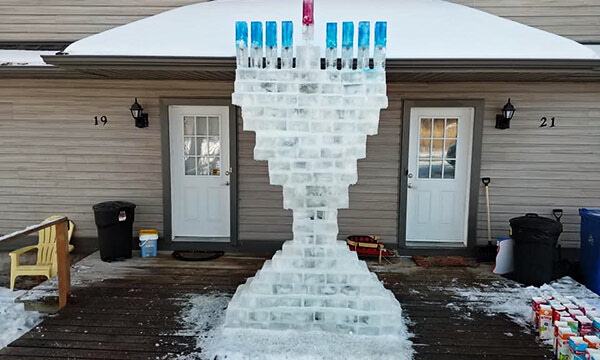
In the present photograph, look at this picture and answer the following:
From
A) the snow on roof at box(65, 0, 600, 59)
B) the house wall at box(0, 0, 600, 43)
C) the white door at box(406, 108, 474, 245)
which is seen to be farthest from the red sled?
the house wall at box(0, 0, 600, 43)

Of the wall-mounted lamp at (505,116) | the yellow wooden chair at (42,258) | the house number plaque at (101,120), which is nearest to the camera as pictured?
the yellow wooden chair at (42,258)

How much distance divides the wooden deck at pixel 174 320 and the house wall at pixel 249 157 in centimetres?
97

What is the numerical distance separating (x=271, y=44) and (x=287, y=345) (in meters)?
2.38

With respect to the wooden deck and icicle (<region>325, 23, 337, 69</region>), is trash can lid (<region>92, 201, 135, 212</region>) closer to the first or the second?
the wooden deck

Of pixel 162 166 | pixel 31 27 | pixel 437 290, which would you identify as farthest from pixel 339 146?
pixel 31 27

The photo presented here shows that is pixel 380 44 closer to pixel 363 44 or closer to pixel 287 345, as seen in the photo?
pixel 363 44

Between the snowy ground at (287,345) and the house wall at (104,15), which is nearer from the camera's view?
the snowy ground at (287,345)

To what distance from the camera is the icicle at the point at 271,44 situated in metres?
3.40

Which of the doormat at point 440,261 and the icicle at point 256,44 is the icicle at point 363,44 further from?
the doormat at point 440,261

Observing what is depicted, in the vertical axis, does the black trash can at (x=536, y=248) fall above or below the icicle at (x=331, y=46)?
below

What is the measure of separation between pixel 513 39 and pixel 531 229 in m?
1.99

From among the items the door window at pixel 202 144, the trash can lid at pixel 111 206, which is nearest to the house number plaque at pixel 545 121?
the door window at pixel 202 144

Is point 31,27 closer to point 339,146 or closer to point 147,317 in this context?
point 147,317

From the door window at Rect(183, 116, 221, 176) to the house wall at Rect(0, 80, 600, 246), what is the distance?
342 millimetres
